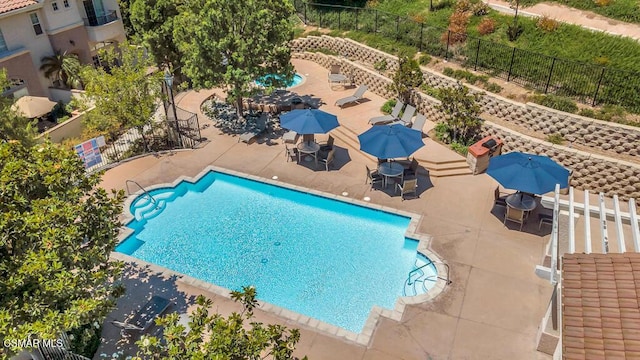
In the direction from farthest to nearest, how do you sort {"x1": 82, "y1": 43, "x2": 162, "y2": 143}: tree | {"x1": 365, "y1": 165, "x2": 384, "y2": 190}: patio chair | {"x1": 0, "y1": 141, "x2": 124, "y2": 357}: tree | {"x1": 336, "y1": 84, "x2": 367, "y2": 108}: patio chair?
{"x1": 336, "y1": 84, "x2": 367, "y2": 108}: patio chair < {"x1": 82, "y1": 43, "x2": 162, "y2": 143}: tree < {"x1": 365, "y1": 165, "x2": 384, "y2": 190}: patio chair < {"x1": 0, "y1": 141, "x2": 124, "y2": 357}: tree

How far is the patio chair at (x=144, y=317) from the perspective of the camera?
13500mm

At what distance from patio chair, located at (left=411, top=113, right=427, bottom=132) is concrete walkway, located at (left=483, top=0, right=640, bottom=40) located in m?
12.7

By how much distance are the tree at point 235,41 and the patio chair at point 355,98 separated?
4.06 metres

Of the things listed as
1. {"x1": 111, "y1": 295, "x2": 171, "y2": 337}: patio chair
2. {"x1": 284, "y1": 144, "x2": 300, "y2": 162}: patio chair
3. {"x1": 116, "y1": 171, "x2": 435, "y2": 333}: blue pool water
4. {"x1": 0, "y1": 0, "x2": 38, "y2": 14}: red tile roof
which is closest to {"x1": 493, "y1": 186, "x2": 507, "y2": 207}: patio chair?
{"x1": 116, "y1": 171, "x2": 435, "y2": 333}: blue pool water

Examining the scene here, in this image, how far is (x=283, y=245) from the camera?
17.9 metres

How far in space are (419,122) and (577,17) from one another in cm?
1456

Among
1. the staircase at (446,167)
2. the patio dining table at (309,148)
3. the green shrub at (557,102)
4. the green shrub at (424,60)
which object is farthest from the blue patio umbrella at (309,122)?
the green shrub at (557,102)

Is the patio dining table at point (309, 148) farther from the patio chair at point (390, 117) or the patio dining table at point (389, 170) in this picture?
the patio chair at point (390, 117)

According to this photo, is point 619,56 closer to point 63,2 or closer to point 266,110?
point 266,110

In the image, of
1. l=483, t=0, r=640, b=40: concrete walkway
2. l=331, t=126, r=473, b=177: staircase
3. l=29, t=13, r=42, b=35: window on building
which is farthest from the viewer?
l=29, t=13, r=42, b=35: window on building

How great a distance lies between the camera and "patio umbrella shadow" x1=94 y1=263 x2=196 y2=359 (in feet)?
43.9

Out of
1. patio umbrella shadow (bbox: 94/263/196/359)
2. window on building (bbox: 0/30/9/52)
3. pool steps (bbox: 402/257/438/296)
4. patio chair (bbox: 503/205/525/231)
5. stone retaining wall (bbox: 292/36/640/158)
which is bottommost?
pool steps (bbox: 402/257/438/296)

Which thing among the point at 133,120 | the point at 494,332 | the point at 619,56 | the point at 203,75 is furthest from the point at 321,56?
the point at 494,332

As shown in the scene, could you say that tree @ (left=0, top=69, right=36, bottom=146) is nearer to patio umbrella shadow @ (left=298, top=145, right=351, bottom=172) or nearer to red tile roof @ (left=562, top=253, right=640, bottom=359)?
patio umbrella shadow @ (left=298, top=145, right=351, bottom=172)
